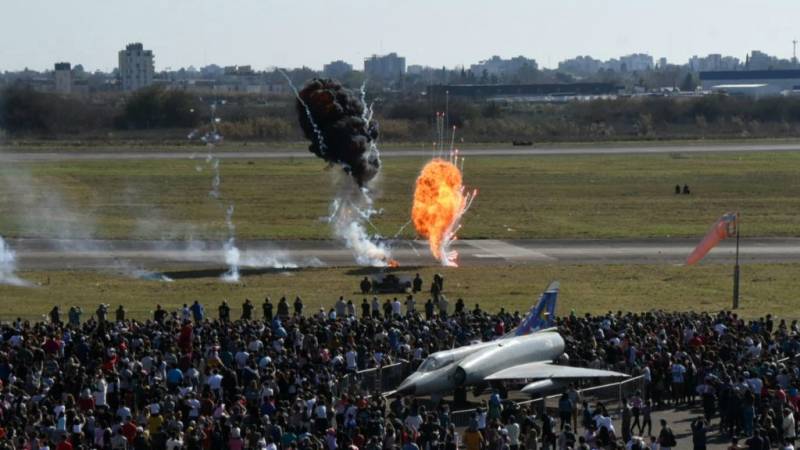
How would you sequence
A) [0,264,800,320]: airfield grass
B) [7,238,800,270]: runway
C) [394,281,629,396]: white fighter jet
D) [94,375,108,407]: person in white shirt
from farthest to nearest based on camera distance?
[7,238,800,270]: runway → [0,264,800,320]: airfield grass → [394,281,629,396]: white fighter jet → [94,375,108,407]: person in white shirt

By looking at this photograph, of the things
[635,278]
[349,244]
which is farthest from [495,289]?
[349,244]

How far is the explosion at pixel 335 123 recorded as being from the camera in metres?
67.7

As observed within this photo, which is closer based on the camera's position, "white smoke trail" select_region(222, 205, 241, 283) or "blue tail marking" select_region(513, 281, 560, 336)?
"blue tail marking" select_region(513, 281, 560, 336)

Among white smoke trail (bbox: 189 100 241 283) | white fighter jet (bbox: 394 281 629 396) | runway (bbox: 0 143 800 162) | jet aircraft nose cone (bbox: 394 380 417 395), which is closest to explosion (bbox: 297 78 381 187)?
white smoke trail (bbox: 189 100 241 283)

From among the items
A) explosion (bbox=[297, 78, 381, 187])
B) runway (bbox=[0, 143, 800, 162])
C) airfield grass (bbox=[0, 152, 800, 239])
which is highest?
explosion (bbox=[297, 78, 381, 187])

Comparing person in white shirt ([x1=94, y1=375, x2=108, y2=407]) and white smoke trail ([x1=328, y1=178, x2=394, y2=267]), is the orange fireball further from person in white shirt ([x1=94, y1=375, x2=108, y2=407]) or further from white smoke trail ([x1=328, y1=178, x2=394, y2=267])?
person in white shirt ([x1=94, y1=375, x2=108, y2=407])

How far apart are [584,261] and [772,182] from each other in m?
49.1

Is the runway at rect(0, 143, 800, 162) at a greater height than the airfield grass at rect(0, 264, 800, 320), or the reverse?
the runway at rect(0, 143, 800, 162)

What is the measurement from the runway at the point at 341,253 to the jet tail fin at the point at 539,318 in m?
22.8

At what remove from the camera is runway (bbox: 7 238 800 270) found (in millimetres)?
67062

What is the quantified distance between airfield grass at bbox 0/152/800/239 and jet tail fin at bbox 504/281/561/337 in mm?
30747

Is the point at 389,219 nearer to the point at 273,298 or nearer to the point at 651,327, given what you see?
the point at 273,298

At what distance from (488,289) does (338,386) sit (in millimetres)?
24111

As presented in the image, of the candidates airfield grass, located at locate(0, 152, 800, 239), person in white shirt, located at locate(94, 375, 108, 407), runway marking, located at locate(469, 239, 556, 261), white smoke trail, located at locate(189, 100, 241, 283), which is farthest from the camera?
airfield grass, located at locate(0, 152, 800, 239)
